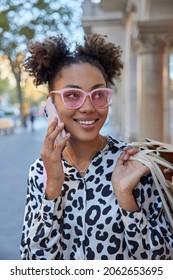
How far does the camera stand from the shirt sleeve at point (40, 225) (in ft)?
4.45

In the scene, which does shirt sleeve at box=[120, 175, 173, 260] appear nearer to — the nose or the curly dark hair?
the nose

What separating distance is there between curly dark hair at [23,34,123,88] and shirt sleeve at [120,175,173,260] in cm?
43

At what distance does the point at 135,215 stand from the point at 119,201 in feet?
0.22

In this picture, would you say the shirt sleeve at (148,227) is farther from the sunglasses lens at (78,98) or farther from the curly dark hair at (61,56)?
the curly dark hair at (61,56)

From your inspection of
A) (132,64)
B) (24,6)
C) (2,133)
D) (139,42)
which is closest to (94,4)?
(132,64)

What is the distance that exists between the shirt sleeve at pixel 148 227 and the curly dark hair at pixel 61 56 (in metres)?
0.43

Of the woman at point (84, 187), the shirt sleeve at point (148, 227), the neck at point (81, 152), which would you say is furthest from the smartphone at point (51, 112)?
the shirt sleeve at point (148, 227)

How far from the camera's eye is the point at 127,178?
1.32 m

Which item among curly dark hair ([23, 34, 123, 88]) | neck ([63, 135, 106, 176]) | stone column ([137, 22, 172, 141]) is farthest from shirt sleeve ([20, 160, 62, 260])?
stone column ([137, 22, 172, 141])

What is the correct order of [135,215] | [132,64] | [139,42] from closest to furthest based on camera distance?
[135,215] < [139,42] < [132,64]

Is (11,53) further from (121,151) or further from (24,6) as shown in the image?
(121,151)

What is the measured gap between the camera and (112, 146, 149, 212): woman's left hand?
4.29 ft

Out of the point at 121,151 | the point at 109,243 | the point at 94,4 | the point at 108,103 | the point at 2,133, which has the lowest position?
the point at 2,133

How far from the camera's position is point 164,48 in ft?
28.6
